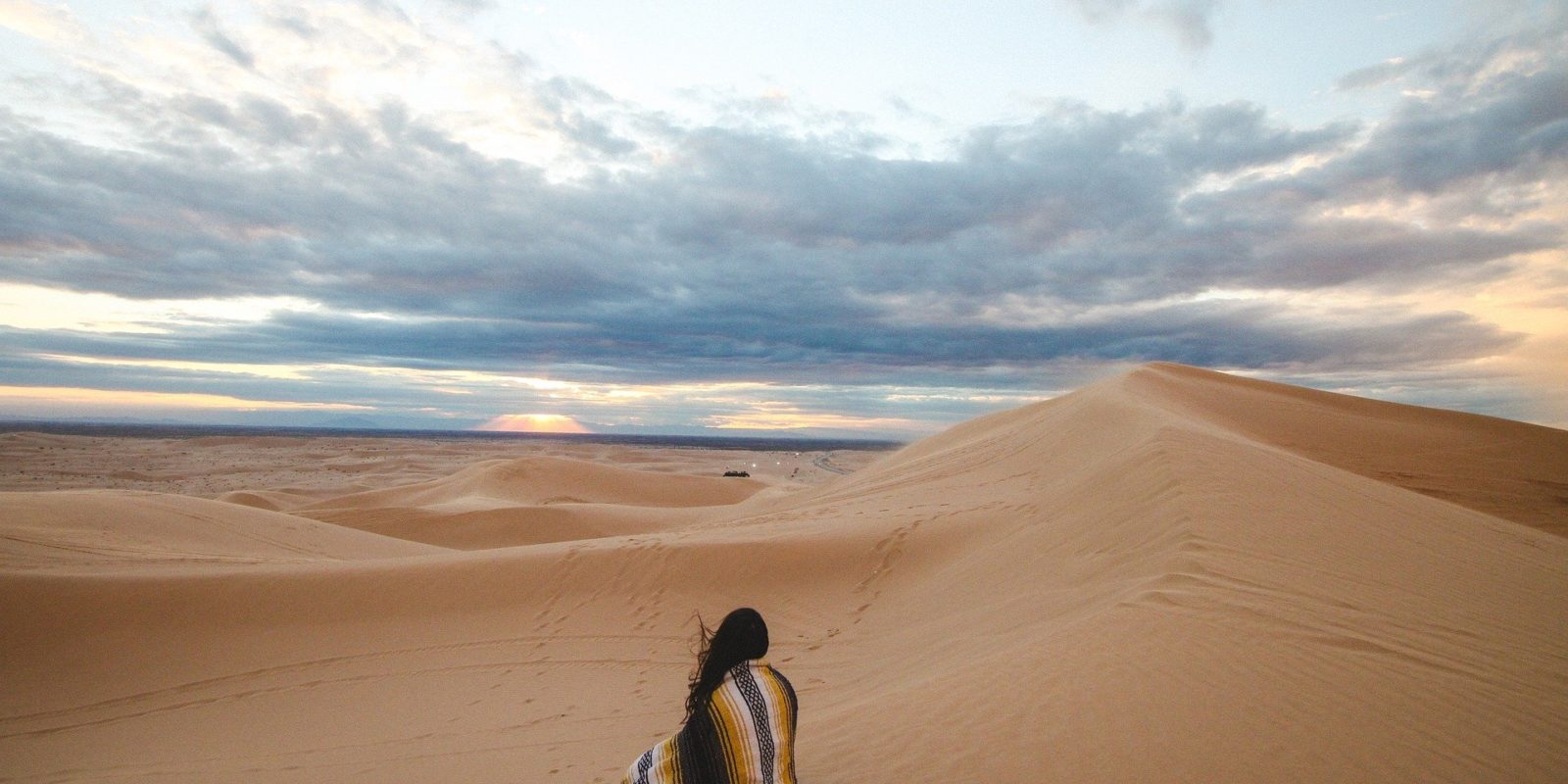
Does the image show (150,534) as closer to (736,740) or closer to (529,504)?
(529,504)

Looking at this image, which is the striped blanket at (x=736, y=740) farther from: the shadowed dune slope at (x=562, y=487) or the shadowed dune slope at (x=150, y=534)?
the shadowed dune slope at (x=562, y=487)

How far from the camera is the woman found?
10.8ft

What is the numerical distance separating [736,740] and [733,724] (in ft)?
0.22

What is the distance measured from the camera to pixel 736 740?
3.29 m

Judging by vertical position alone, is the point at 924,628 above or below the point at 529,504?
above

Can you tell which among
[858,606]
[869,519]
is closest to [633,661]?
[858,606]

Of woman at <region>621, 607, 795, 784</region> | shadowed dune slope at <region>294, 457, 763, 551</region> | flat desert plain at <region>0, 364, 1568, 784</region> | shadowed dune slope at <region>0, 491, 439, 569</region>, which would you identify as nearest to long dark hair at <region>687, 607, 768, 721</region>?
woman at <region>621, 607, 795, 784</region>

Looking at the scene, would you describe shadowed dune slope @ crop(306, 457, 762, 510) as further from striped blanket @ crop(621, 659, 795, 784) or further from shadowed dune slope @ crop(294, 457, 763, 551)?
striped blanket @ crop(621, 659, 795, 784)

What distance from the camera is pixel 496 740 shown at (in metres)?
6.10

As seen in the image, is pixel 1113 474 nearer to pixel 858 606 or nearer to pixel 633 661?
pixel 858 606

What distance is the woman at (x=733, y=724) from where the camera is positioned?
3.28 meters

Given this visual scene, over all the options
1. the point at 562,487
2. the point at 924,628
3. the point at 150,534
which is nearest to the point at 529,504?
the point at 562,487

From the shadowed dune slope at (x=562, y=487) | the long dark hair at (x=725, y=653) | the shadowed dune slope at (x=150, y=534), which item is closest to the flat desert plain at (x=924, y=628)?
the shadowed dune slope at (x=150, y=534)

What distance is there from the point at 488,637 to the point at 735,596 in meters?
2.97
